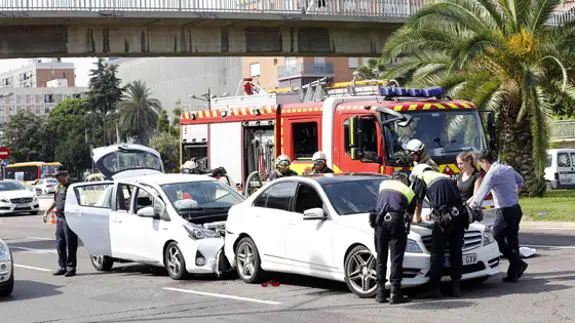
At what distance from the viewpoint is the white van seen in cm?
3888

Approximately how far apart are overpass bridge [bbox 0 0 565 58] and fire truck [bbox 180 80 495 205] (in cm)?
824

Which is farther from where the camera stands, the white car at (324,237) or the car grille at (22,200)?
the car grille at (22,200)

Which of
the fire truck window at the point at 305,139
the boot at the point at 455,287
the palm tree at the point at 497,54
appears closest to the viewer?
the boot at the point at 455,287

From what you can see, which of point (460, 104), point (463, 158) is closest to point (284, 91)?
point (460, 104)

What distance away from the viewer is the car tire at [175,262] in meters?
14.2

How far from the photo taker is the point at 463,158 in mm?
13273

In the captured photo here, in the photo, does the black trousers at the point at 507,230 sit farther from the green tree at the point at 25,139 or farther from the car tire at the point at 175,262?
the green tree at the point at 25,139

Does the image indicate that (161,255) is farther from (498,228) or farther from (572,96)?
(572,96)

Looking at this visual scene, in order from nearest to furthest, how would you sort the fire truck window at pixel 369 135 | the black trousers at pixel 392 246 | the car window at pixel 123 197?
1. the black trousers at pixel 392 246
2. the car window at pixel 123 197
3. the fire truck window at pixel 369 135

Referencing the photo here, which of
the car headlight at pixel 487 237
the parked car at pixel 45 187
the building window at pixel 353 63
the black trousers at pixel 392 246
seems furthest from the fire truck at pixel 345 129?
the building window at pixel 353 63

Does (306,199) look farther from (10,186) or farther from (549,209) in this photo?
(10,186)

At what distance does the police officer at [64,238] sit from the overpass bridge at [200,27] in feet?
41.1

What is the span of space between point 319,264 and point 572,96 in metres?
16.8

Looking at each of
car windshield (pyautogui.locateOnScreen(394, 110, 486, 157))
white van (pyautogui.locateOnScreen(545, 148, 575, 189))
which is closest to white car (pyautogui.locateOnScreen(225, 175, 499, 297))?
car windshield (pyautogui.locateOnScreen(394, 110, 486, 157))
